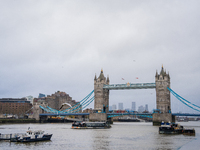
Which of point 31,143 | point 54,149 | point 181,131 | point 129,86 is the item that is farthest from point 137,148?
point 129,86

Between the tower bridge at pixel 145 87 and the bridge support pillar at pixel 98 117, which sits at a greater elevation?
the tower bridge at pixel 145 87

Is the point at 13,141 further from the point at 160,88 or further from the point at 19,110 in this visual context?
the point at 19,110

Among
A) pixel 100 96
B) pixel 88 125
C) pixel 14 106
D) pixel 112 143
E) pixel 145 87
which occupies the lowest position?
pixel 88 125

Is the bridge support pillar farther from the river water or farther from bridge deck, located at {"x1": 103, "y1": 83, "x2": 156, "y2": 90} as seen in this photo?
the river water

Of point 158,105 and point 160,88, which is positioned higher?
point 160,88

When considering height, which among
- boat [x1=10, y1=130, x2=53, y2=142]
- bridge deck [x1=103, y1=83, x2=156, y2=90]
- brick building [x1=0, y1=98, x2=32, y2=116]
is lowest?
boat [x1=10, y1=130, x2=53, y2=142]

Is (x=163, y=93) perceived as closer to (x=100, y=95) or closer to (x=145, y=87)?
(x=145, y=87)

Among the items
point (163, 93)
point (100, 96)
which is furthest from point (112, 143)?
point (100, 96)

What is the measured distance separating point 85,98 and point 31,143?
266ft

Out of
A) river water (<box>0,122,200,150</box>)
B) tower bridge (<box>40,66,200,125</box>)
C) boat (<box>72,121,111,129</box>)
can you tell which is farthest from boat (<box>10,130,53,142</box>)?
tower bridge (<box>40,66,200,125</box>)

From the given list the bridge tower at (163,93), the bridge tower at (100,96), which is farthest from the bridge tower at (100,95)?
the bridge tower at (163,93)

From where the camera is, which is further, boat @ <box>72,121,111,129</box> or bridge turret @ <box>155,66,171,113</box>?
bridge turret @ <box>155,66,171,113</box>

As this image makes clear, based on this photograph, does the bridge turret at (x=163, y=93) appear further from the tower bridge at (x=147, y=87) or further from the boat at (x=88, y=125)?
the boat at (x=88, y=125)

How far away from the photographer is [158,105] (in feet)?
317
